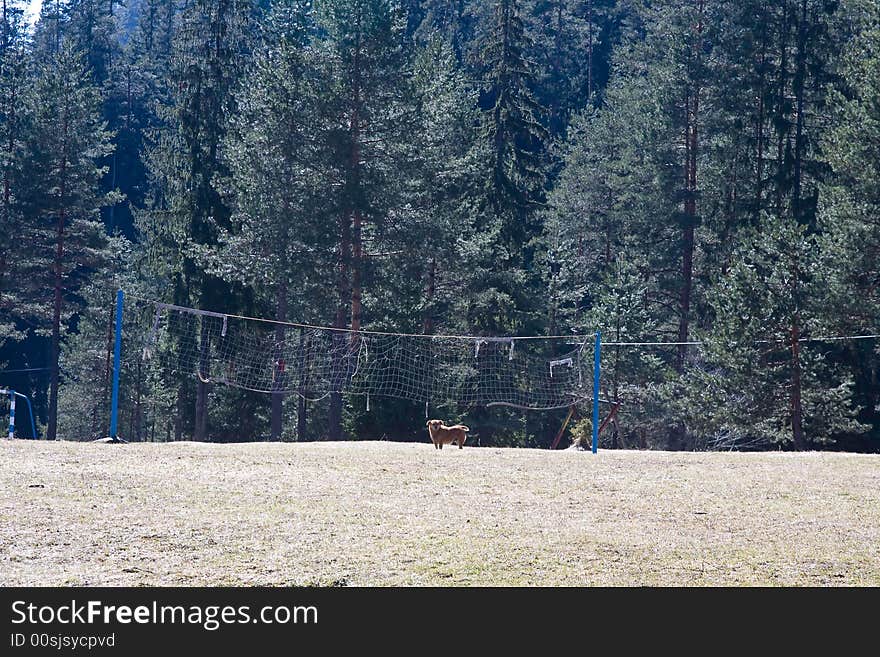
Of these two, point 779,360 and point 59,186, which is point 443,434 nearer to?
point 779,360

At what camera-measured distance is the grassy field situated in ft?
25.4

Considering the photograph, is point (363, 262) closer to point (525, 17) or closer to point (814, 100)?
point (814, 100)

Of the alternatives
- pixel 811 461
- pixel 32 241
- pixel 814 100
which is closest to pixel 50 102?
pixel 32 241

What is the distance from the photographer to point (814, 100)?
32.2 m

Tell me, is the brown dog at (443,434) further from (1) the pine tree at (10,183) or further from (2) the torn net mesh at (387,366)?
(1) the pine tree at (10,183)

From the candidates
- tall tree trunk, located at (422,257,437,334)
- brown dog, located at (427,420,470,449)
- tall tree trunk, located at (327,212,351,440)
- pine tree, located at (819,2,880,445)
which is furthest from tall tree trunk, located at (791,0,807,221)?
brown dog, located at (427,420,470,449)

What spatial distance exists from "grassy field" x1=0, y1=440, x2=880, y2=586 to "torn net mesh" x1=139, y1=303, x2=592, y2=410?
43.1 feet

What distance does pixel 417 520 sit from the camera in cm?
954

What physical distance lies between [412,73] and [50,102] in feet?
44.2

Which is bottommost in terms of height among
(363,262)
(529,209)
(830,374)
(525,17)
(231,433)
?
(231,433)

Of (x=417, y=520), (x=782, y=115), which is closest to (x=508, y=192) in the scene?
(x=782, y=115)

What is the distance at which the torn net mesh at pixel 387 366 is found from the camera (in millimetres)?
27656

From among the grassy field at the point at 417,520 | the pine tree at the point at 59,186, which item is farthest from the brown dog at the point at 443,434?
the pine tree at the point at 59,186

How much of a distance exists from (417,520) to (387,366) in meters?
18.4
